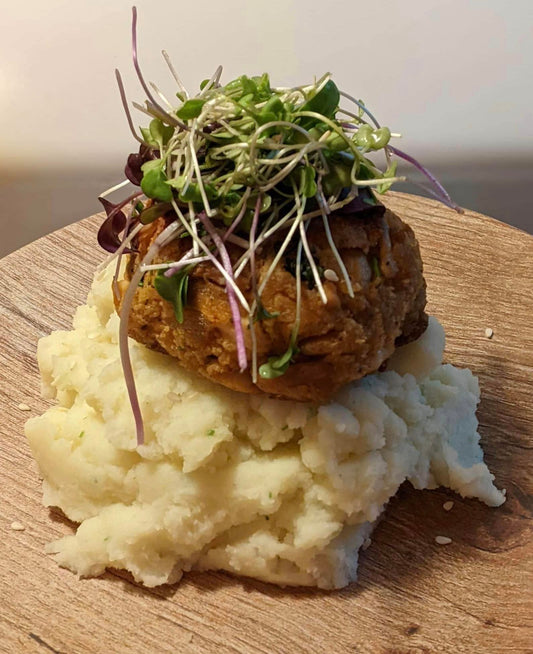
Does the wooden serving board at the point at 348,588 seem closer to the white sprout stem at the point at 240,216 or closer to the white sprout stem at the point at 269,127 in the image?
the white sprout stem at the point at 240,216

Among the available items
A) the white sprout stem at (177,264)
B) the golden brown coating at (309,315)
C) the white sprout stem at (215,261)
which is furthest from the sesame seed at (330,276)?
the white sprout stem at (177,264)

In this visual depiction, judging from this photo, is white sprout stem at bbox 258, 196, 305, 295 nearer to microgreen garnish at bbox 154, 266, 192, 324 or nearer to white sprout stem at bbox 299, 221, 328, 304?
white sprout stem at bbox 299, 221, 328, 304

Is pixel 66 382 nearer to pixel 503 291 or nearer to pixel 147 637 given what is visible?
pixel 147 637

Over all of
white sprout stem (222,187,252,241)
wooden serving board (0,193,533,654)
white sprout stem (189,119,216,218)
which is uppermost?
white sprout stem (189,119,216,218)

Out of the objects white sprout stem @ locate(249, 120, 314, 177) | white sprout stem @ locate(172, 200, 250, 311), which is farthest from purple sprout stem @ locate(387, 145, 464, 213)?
white sprout stem @ locate(172, 200, 250, 311)

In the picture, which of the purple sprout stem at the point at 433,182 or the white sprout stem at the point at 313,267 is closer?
the white sprout stem at the point at 313,267

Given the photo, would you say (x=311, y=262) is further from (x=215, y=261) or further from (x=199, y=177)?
(x=199, y=177)
